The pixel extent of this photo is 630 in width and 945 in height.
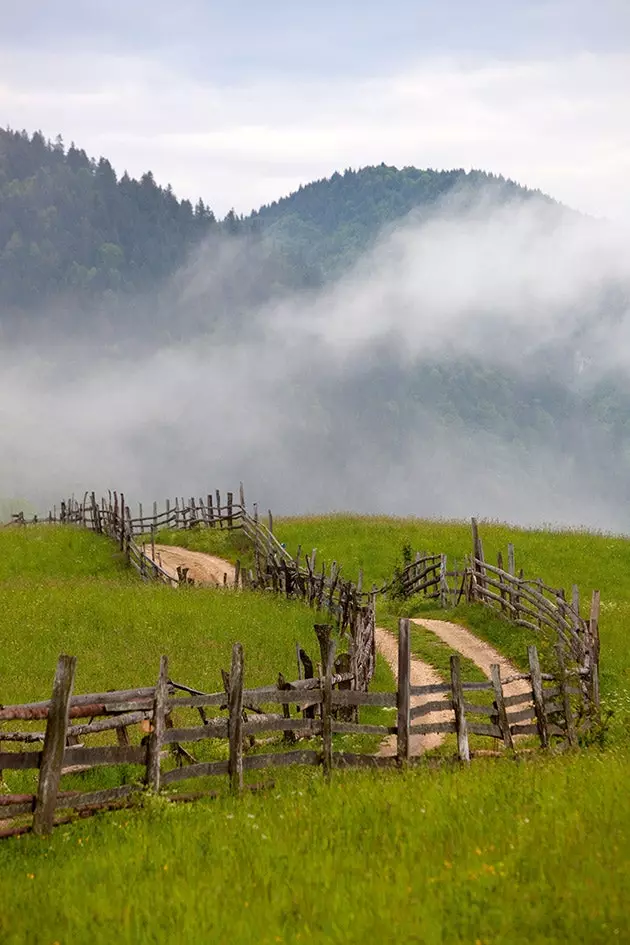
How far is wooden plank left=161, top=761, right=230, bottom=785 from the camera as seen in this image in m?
12.8

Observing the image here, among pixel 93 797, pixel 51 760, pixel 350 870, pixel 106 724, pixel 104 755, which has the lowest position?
pixel 93 797

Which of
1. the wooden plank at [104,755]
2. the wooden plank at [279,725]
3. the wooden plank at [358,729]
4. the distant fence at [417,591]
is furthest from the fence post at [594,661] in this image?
the wooden plank at [104,755]

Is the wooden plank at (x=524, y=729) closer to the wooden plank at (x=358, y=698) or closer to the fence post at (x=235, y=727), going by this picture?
the wooden plank at (x=358, y=698)

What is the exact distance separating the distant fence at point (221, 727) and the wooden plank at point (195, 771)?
0.5 inches

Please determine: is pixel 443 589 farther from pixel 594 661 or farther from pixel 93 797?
pixel 93 797

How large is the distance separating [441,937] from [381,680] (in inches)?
645

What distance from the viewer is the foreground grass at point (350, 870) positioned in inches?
309

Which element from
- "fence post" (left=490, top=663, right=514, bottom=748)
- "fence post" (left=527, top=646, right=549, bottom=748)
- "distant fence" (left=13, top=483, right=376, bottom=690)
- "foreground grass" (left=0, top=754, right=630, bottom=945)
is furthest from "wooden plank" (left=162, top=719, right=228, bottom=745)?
"distant fence" (left=13, top=483, right=376, bottom=690)

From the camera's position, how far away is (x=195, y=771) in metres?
13.1

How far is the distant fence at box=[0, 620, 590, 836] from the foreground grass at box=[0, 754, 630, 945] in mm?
635

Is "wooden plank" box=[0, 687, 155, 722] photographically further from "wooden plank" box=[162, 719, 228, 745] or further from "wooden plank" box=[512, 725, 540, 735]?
"wooden plank" box=[512, 725, 540, 735]

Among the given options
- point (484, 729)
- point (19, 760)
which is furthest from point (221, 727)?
point (484, 729)

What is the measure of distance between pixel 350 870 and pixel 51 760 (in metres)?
4.09

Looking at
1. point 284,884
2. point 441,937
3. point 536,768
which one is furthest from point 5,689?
point 441,937
